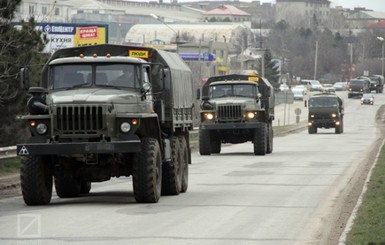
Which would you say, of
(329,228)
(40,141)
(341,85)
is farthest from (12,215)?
(341,85)

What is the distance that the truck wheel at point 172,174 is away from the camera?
23000 millimetres

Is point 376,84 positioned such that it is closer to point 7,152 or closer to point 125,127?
point 7,152

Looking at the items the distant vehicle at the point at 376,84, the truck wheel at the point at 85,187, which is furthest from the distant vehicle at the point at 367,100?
the truck wheel at the point at 85,187

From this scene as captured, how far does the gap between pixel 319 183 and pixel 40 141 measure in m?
9.44

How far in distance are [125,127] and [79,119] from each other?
0.86 metres

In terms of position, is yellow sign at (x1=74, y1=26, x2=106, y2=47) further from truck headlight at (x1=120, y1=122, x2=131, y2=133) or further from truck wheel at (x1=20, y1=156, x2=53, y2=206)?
truck headlight at (x1=120, y1=122, x2=131, y2=133)

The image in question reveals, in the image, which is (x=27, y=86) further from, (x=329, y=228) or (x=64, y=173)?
(x=329, y=228)

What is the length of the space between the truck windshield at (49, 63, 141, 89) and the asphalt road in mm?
2244

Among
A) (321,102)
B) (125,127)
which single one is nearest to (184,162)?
(125,127)

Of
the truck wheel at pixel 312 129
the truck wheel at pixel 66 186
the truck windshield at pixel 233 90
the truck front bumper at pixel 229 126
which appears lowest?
the truck wheel at pixel 312 129

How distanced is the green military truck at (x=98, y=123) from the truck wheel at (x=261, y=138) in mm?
18882

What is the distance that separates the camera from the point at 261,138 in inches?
1651

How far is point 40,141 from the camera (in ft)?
67.2

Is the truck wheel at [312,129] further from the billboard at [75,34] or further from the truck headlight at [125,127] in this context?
the truck headlight at [125,127]
